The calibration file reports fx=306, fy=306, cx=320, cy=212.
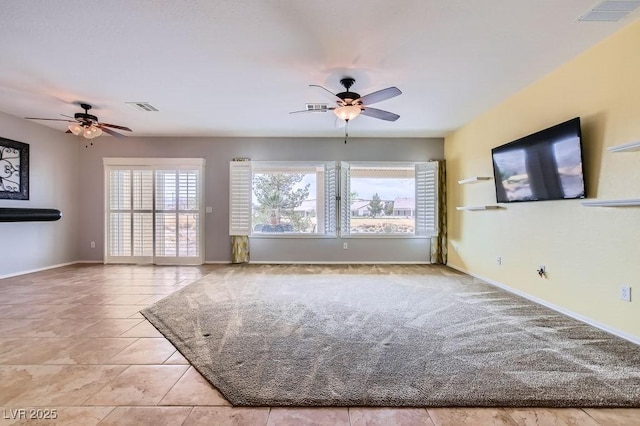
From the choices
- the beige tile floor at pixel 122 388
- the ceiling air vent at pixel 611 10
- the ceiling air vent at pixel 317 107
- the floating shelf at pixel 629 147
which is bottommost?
the beige tile floor at pixel 122 388

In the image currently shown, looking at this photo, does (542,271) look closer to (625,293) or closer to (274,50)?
(625,293)

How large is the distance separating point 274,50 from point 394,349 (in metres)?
2.95

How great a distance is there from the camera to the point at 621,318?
2709mm

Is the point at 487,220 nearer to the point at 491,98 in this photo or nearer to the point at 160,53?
the point at 491,98

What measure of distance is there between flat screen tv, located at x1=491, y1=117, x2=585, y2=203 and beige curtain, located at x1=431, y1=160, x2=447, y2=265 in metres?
1.91

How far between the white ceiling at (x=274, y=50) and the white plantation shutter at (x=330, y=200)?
1.90m

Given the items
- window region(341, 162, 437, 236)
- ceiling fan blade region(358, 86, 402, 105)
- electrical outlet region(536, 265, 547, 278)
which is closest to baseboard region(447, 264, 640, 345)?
electrical outlet region(536, 265, 547, 278)

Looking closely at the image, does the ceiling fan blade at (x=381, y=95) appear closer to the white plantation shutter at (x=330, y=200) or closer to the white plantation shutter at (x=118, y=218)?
the white plantation shutter at (x=330, y=200)

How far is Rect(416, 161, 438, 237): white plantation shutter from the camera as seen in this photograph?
6281mm

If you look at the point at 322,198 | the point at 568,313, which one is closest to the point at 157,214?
the point at 322,198

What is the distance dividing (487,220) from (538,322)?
2.10 m

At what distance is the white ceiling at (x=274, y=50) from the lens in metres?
2.43

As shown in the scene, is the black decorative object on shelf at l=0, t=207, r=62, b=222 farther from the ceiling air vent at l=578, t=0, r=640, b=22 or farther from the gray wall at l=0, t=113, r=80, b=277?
the ceiling air vent at l=578, t=0, r=640, b=22

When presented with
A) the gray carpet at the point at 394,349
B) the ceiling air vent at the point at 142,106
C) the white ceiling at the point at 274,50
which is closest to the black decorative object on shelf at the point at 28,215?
the white ceiling at the point at 274,50
